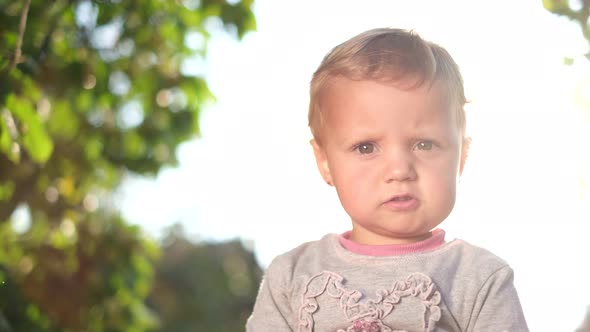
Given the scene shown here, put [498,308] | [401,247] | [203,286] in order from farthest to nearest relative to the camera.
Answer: [203,286] < [401,247] < [498,308]

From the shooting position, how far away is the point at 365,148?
2.23 meters

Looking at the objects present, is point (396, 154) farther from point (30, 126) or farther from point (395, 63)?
point (30, 126)

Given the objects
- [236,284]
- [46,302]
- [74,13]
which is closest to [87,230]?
[46,302]

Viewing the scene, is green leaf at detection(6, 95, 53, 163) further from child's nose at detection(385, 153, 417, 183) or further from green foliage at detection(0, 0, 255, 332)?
child's nose at detection(385, 153, 417, 183)

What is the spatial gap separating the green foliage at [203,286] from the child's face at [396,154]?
1102cm

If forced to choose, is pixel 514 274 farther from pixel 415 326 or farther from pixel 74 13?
pixel 74 13

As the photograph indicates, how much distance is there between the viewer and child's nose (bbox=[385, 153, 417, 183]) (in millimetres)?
2170

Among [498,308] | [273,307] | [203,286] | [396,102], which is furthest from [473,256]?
[203,286]

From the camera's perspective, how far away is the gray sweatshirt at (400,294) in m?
2.15

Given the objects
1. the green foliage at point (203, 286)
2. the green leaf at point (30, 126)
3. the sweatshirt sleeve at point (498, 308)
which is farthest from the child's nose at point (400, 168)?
the green foliage at point (203, 286)

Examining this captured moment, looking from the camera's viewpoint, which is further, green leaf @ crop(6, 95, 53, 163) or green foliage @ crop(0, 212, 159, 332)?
green foliage @ crop(0, 212, 159, 332)

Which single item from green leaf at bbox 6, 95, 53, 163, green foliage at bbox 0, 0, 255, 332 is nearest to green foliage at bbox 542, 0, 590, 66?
green leaf at bbox 6, 95, 53, 163

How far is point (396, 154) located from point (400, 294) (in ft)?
0.98

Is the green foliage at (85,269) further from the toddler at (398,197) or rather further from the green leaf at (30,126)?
the toddler at (398,197)
